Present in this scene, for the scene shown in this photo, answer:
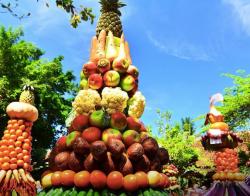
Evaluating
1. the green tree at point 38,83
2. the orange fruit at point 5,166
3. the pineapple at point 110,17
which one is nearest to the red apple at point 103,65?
the pineapple at point 110,17

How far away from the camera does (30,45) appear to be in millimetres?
30344

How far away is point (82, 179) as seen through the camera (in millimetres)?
4973

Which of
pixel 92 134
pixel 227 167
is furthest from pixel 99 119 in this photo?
pixel 227 167

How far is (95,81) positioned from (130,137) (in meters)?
1.09

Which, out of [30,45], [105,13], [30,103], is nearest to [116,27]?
[105,13]

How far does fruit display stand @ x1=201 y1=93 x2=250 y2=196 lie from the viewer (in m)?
5.21

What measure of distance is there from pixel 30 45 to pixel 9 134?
25934 millimetres

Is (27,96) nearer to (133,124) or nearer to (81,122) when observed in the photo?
(81,122)

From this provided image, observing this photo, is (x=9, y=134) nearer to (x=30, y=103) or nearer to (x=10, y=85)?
(x=30, y=103)

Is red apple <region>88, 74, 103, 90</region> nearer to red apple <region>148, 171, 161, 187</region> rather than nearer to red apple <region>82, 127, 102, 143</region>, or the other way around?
red apple <region>82, 127, 102, 143</region>

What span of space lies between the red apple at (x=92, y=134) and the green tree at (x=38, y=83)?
19676 mm

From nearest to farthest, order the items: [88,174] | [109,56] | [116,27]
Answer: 1. [88,174]
2. [109,56]
3. [116,27]

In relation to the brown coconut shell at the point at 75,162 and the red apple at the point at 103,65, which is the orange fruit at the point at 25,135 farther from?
the red apple at the point at 103,65

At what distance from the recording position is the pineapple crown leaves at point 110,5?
6.81 m
